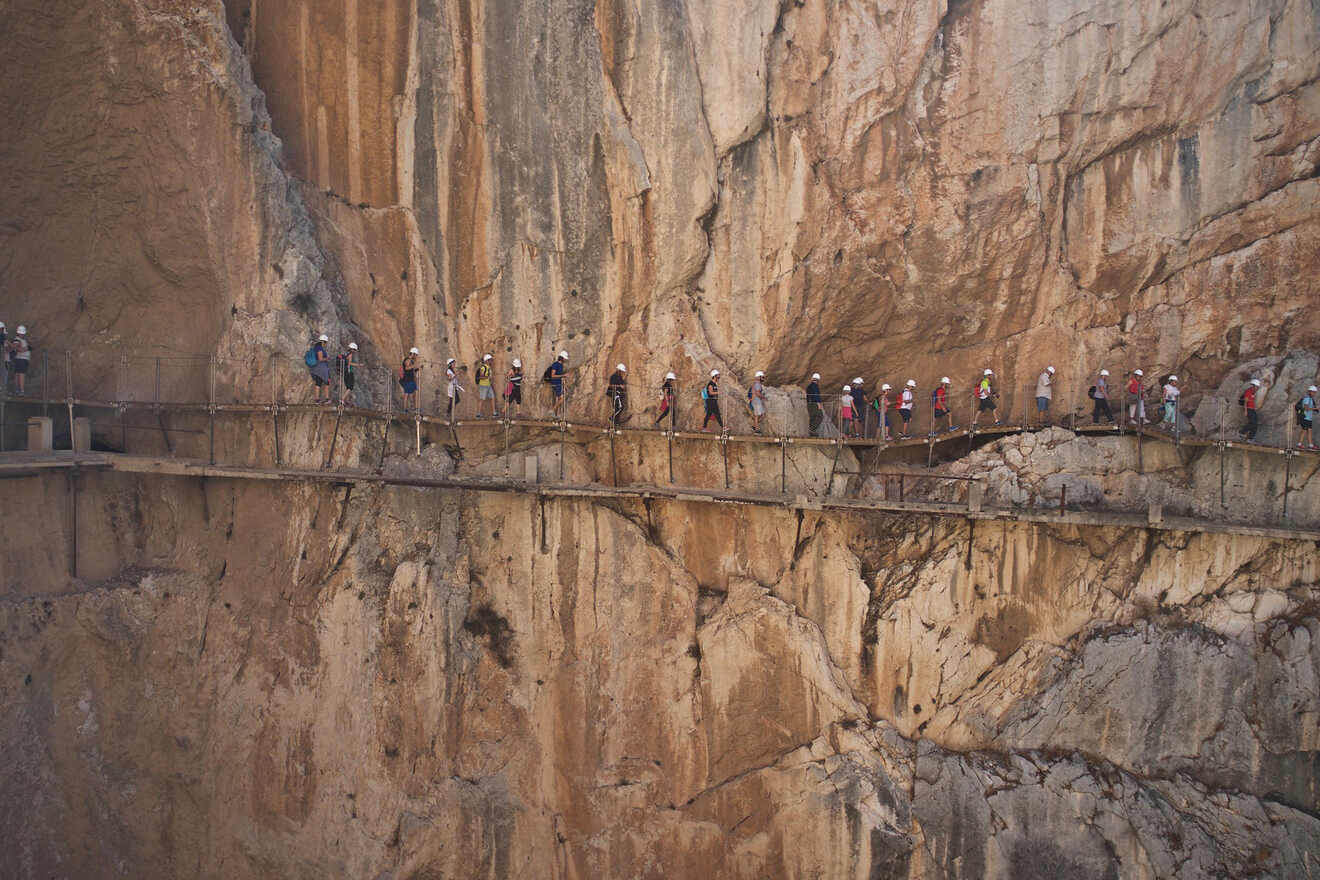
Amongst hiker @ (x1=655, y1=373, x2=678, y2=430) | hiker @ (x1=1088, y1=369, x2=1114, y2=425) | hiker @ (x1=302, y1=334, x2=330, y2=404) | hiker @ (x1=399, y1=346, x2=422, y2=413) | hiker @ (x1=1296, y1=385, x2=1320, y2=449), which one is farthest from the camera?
hiker @ (x1=655, y1=373, x2=678, y2=430)

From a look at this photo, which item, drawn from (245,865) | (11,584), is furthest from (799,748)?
(11,584)

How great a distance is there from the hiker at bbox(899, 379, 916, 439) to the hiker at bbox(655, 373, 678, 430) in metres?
4.37

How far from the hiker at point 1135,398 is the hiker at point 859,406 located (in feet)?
16.0

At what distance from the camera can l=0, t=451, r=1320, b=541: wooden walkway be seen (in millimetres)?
16391

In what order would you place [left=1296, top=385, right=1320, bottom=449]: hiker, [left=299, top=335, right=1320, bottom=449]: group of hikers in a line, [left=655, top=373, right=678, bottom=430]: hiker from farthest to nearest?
[left=655, top=373, right=678, bottom=430]: hiker, [left=299, top=335, right=1320, bottom=449]: group of hikers in a line, [left=1296, top=385, right=1320, bottom=449]: hiker

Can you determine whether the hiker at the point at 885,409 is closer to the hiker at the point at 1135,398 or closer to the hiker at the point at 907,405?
the hiker at the point at 907,405

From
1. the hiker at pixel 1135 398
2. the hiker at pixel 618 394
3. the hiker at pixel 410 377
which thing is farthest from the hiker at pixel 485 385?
the hiker at pixel 1135 398

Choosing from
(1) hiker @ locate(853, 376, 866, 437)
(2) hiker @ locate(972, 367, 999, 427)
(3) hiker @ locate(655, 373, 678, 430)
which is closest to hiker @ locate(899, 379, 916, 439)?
(1) hiker @ locate(853, 376, 866, 437)

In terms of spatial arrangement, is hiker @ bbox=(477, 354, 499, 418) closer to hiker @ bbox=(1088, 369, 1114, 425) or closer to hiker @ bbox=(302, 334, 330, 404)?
hiker @ bbox=(302, 334, 330, 404)

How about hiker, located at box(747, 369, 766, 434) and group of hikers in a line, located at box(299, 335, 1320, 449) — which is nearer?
group of hikers in a line, located at box(299, 335, 1320, 449)

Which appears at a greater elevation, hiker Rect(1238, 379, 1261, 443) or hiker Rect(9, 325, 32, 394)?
hiker Rect(9, 325, 32, 394)

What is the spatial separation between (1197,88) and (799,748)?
1421cm

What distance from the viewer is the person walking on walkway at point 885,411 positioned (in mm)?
18562

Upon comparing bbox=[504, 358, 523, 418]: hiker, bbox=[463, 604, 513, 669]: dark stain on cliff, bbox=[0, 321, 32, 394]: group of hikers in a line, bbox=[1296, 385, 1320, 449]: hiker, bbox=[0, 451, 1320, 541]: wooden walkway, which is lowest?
bbox=[463, 604, 513, 669]: dark stain on cliff
